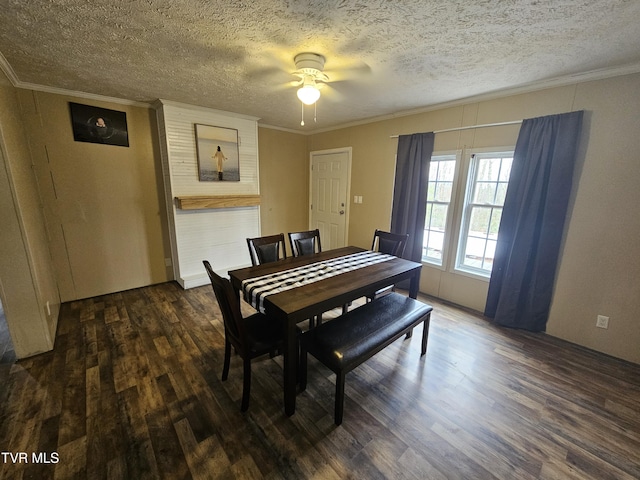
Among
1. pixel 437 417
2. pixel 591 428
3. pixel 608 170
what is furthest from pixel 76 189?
pixel 608 170

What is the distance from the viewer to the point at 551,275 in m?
2.44

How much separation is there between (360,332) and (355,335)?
0.05 m

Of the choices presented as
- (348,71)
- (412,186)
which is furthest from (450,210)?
(348,71)

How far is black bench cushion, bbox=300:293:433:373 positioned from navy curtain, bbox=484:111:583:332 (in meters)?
1.20

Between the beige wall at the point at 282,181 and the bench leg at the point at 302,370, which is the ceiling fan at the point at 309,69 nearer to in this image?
the bench leg at the point at 302,370

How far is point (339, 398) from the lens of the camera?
1528 millimetres

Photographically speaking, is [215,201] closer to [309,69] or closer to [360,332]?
[309,69]

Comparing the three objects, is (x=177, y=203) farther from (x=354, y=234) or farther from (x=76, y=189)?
(x=354, y=234)

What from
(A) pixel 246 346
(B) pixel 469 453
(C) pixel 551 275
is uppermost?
(C) pixel 551 275

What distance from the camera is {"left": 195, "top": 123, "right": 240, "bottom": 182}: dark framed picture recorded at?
11.1 ft

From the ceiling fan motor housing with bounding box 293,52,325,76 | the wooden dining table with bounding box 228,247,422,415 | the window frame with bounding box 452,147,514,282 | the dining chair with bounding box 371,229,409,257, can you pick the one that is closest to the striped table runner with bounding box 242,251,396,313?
the wooden dining table with bounding box 228,247,422,415

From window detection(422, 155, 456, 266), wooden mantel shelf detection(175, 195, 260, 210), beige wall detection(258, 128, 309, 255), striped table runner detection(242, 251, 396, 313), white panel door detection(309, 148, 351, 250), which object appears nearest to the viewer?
striped table runner detection(242, 251, 396, 313)

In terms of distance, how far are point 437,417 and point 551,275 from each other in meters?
1.87

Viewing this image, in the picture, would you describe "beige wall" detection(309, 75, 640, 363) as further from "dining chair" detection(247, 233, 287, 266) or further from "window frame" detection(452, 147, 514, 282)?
"dining chair" detection(247, 233, 287, 266)
